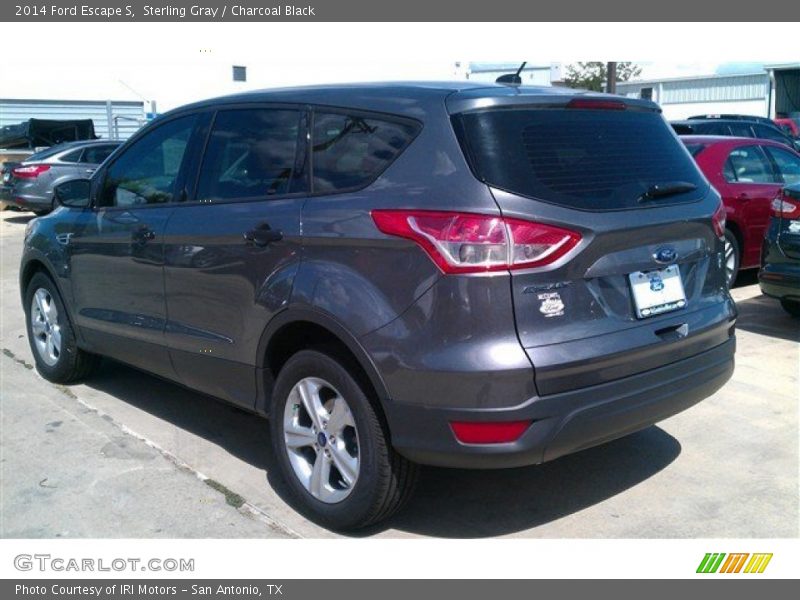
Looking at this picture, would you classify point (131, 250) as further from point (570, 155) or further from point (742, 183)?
point (742, 183)

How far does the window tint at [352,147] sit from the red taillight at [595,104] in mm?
731

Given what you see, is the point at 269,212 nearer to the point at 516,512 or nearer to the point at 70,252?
the point at 516,512

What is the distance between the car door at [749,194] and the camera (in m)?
8.45

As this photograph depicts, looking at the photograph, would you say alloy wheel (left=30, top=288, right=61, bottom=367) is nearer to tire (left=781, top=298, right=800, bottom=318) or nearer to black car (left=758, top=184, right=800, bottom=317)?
black car (left=758, top=184, right=800, bottom=317)

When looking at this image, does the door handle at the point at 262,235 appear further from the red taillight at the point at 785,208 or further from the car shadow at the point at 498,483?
the red taillight at the point at 785,208

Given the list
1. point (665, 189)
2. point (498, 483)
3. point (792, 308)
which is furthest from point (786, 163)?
point (498, 483)

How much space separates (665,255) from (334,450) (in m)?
1.66

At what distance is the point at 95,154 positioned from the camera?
17.3 m

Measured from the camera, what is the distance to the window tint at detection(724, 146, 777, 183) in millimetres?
8625

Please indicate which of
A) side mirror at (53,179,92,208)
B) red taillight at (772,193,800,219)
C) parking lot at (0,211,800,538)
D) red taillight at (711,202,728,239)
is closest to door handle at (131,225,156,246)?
side mirror at (53,179,92,208)

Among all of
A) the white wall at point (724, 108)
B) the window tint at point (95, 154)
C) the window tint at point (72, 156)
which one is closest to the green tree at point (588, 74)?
the white wall at point (724, 108)

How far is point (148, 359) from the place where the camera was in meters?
5.00

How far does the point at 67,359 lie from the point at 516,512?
11.3 feet

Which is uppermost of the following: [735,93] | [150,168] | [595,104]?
[735,93]
